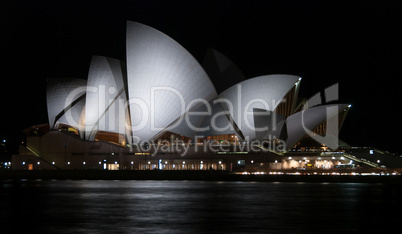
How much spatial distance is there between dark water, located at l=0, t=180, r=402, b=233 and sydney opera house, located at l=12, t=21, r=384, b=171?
73.1ft

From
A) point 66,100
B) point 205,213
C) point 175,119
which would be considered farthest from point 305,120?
point 205,213

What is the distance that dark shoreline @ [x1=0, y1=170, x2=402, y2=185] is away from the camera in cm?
4678

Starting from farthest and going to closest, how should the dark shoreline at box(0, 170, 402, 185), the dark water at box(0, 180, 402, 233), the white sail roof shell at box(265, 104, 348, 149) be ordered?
1. the white sail roof shell at box(265, 104, 348, 149)
2. the dark shoreline at box(0, 170, 402, 185)
3. the dark water at box(0, 180, 402, 233)

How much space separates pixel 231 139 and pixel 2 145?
49297 millimetres

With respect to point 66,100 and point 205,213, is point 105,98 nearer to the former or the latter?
point 66,100

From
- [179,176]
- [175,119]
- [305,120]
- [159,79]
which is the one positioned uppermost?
[159,79]

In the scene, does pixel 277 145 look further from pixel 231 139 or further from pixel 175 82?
pixel 175 82

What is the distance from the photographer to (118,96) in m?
59.5

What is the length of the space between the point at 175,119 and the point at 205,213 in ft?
110

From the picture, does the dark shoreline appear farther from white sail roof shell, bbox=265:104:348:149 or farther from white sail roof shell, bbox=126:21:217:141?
white sail roof shell, bbox=265:104:348:149

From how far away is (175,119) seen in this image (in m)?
56.5

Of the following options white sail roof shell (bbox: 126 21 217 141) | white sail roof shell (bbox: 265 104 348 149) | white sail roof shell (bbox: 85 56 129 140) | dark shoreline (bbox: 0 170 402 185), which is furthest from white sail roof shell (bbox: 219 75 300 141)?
white sail roof shell (bbox: 85 56 129 140)

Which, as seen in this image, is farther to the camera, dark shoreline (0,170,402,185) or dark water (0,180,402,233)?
dark shoreline (0,170,402,185)

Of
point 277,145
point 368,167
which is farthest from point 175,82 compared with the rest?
point 368,167
